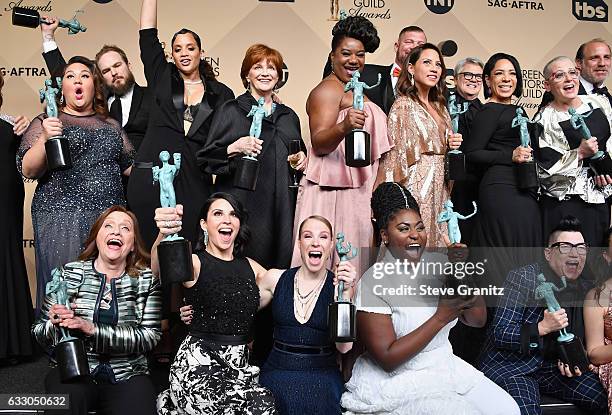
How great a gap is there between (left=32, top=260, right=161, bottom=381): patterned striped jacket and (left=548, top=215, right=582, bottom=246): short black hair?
174 centimetres

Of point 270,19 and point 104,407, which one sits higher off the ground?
point 270,19

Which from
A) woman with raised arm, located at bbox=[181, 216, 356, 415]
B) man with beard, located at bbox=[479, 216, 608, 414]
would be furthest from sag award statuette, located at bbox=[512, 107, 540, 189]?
woman with raised arm, located at bbox=[181, 216, 356, 415]

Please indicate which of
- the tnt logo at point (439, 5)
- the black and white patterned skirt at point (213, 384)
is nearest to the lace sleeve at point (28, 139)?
the black and white patterned skirt at point (213, 384)

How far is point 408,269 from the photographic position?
3652 millimetres

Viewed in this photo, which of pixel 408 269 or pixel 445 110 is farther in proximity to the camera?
pixel 445 110

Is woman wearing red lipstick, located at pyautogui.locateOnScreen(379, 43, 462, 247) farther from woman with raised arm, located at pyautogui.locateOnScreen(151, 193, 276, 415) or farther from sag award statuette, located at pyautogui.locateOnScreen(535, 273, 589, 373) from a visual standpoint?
woman with raised arm, located at pyautogui.locateOnScreen(151, 193, 276, 415)

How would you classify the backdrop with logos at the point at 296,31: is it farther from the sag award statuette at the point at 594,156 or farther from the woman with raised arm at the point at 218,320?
the woman with raised arm at the point at 218,320

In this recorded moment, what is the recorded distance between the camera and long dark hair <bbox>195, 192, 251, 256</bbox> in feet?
12.3

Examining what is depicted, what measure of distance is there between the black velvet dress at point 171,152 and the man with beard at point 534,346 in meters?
1.40

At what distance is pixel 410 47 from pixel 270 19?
5.13 ft

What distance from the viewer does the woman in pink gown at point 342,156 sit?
12.8 ft

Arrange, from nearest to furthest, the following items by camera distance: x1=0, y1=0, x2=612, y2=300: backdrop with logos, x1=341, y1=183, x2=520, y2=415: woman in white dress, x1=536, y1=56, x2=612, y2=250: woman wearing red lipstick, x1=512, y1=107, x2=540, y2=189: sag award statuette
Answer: x1=341, y1=183, x2=520, y2=415: woman in white dress, x1=512, y1=107, x2=540, y2=189: sag award statuette, x1=536, y1=56, x2=612, y2=250: woman wearing red lipstick, x1=0, y1=0, x2=612, y2=300: backdrop with logos

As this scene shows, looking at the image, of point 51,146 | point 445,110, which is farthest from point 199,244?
point 445,110

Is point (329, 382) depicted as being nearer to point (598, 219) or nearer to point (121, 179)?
point (121, 179)
